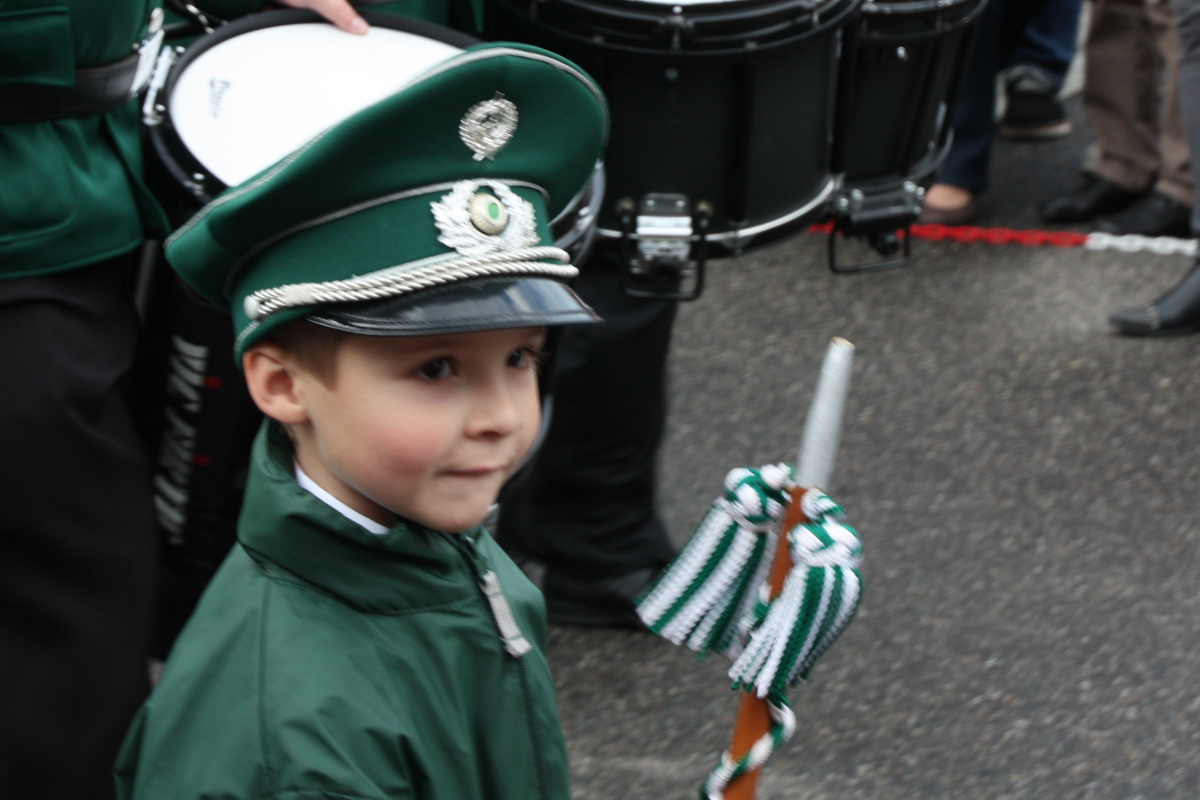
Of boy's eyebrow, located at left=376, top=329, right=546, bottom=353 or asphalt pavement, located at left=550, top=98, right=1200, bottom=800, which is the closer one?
boy's eyebrow, located at left=376, top=329, right=546, bottom=353

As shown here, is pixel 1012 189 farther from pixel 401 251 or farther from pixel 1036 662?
pixel 401 251

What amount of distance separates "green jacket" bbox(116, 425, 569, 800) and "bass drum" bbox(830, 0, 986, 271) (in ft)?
4.66

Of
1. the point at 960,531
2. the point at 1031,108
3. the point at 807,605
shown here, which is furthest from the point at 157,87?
the point at 1031,108

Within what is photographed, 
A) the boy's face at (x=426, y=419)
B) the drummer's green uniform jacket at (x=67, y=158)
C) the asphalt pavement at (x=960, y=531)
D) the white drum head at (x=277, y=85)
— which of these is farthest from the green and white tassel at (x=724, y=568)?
the asphalt pavement at (x=960, y=531)

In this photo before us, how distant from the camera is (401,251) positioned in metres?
1.12

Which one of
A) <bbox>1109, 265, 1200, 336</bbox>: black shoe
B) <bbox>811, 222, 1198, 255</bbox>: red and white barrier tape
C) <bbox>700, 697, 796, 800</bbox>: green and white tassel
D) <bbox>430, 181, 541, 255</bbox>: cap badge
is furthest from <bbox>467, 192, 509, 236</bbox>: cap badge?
<bbox>811, 222, 1198, 255</bbox>: red and white barrier tape

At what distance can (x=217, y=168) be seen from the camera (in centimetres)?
172

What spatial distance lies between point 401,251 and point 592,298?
1266mm

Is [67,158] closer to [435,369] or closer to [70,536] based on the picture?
[70,536]

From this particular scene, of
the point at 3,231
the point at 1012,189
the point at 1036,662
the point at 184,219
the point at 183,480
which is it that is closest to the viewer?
the point at 3,231

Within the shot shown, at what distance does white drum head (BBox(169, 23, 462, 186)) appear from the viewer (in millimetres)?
1753

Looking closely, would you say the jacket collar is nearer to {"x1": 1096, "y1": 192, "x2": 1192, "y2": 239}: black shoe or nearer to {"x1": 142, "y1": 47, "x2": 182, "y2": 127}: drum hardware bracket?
{"x1": 142, "y1": 47, "x2": 182, "y2": 127}: drum hardware bracket

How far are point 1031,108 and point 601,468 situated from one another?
283 centimetres

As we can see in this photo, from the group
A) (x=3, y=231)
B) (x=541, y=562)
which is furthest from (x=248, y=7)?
(x=541, y=562)
